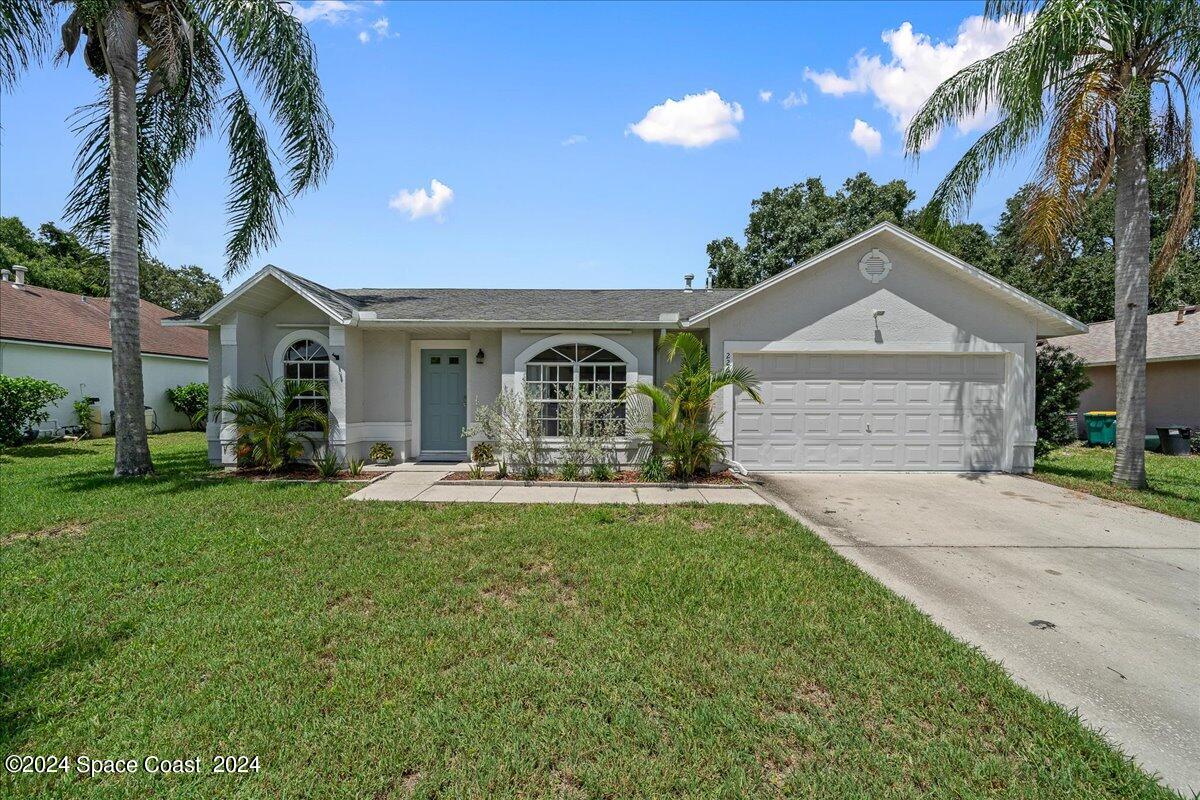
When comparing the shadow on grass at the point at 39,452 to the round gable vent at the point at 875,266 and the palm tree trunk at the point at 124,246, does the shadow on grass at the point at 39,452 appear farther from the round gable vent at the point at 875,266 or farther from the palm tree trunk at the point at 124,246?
the round gable vent at the point at 875,266

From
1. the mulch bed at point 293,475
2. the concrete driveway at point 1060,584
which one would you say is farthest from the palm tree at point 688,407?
the mulch bed at point 293,475

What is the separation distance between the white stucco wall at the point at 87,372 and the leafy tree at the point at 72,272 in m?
3.46

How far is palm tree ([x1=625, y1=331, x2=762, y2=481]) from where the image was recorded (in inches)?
366

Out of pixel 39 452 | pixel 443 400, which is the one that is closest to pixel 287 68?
pixel 443 400

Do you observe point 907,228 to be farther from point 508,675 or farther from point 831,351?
point 508,675

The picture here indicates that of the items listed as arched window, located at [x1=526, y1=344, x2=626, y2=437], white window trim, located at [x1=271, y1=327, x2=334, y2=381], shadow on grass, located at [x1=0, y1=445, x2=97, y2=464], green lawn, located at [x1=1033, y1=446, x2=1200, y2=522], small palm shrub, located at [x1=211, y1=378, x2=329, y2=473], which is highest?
white window trim, located at [x1=271, y1=327, x2=334, y2=381]

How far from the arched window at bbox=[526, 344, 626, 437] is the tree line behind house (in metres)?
18.4

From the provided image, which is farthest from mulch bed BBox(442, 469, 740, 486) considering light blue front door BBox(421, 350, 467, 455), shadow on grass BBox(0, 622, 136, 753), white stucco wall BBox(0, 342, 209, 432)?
white stucco wall BBox(0, 342, 209, 432)

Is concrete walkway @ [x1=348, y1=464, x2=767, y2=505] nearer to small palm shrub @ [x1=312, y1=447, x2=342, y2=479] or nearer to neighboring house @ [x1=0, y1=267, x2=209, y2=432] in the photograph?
small palm shrub @ [x1=312, y1=447, x2=342, y2=479]

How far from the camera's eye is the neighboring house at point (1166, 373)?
48.4 feet

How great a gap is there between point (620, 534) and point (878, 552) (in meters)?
3.06

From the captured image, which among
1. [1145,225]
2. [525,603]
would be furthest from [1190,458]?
[525,603]

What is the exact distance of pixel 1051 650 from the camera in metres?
3.85

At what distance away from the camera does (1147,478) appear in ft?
33.4
